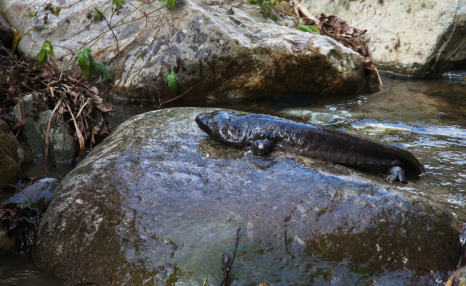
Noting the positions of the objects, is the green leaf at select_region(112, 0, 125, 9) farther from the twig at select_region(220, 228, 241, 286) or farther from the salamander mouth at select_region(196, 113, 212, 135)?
the twig at select_region(220, 228, 241, 286)

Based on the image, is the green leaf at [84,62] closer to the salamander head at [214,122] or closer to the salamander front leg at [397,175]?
the salamander head at [214,122]

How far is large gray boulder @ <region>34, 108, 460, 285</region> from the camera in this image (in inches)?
110

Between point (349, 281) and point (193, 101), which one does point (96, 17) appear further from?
point (349, 281)

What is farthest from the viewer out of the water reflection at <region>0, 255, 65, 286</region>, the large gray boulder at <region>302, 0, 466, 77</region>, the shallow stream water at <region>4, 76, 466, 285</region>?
the large gray boulder at <region>302, 0, 466, 77</region>

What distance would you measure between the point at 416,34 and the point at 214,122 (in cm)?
921

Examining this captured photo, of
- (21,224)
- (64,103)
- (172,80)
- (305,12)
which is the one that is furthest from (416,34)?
(21,224)

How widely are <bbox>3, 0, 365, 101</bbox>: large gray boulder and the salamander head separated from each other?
3100 millimetres

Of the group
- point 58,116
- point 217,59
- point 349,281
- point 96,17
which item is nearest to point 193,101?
point 217,59

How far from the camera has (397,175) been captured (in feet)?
12.9

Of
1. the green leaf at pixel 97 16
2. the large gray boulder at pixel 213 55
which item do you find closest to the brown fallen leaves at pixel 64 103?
the large gray boulder at pixel 213 55

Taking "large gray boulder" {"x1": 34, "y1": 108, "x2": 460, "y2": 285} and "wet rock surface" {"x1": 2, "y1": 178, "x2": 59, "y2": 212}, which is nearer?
"large gray boulder" {"x1": 34, "y1": 108, "x2": 460, "y2": 285}

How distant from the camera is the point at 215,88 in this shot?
7.73 m

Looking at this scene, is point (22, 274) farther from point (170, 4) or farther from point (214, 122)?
point (170, 4)

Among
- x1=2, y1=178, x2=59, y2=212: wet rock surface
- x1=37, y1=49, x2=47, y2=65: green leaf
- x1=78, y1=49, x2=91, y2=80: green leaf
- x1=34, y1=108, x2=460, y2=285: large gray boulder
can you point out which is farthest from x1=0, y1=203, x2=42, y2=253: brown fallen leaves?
x1=37, y1=49, x2=47, y2=65: green leaf
